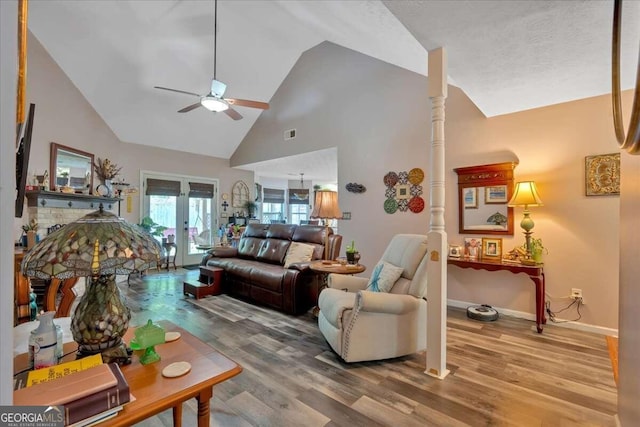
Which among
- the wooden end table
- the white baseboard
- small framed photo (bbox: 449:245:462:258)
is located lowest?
the white baseboard

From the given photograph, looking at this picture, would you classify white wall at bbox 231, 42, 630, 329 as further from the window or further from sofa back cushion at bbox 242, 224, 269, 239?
the window

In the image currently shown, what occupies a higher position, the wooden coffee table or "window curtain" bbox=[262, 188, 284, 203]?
"window curtain" bbox=[262, 188, 284, 203]

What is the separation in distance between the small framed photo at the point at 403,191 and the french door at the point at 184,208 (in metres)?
4.29

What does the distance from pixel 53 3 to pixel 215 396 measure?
4742 millimetres

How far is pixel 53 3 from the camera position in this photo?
3525mm

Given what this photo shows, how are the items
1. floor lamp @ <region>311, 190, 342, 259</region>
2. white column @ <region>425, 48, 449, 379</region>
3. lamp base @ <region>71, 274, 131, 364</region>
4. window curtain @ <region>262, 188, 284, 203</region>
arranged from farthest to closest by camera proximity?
window curtain @ <region>262, 188, 284, 203</region>
floor lamp @ <region>311, 190, 342, 259</region>
white column @ <region>425, 48, 449, 379</region>
lamp base @ <region>71, 274, 131, 364</region>

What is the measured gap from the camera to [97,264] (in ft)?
3.39

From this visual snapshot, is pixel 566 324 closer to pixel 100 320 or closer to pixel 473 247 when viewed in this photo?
pixel 473 247

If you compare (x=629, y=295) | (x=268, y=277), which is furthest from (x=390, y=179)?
(x=629, y=295)

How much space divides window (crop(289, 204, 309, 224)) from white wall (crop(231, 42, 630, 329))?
460 centimetres

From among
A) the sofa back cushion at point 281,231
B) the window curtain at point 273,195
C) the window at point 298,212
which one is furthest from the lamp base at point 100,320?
the window at point 298,212

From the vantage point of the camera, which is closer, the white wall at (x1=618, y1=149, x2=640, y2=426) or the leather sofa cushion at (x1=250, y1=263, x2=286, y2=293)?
the white wall at (x1=618, y1=149, x2=640, y2=426)

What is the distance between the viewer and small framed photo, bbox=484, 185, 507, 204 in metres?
3.53

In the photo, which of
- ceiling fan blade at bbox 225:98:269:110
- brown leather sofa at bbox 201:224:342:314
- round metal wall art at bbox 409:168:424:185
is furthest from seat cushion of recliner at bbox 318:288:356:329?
ceiling fan blade at bbox 225:98:269:110
